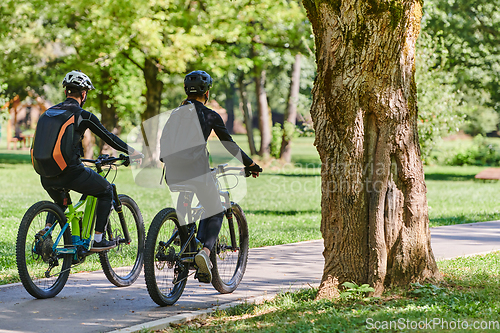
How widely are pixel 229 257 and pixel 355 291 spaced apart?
1.42 metres

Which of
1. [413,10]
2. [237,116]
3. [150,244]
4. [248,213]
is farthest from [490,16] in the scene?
[237,116]

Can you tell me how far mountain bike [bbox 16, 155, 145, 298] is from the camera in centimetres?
534

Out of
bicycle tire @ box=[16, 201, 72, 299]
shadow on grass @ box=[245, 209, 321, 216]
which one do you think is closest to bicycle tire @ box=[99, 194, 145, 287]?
bicycle tire @ box=[16, 201, 72, 299]

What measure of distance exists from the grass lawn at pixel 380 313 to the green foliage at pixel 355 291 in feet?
0.12

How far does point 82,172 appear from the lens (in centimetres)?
551

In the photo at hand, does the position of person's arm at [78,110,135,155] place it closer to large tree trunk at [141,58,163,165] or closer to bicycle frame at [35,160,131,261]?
bicycle frame at [35,160,131,261]

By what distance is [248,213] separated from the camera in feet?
45.2

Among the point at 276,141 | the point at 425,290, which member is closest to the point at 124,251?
the point at 425,290

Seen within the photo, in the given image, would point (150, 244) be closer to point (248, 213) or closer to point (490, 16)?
point (248, 213)

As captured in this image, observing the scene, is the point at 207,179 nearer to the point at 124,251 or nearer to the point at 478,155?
the point at 124,251

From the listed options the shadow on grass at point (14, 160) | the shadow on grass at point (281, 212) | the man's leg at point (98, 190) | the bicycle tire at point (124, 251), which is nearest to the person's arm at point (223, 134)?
the man's leg at point (98, 190)

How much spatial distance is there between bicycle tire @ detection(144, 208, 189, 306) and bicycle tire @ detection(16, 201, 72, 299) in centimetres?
99

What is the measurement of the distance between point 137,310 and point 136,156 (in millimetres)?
1472

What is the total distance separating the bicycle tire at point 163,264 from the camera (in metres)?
5.07
